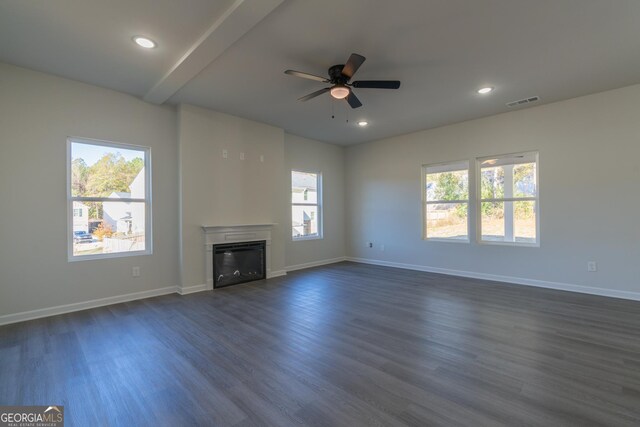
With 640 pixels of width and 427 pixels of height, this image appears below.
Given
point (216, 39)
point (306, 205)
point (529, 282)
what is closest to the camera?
point (216, 39)

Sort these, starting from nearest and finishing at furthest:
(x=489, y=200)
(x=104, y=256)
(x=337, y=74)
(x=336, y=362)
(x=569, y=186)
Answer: (x=336, y=362) < (x=337, y=74) < (x=104, y=256) < (x=569, y=186) < (x=489, y=200)

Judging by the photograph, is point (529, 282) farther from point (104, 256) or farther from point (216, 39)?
point (104, 256)

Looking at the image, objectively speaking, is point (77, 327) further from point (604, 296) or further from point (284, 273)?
point (604, 296)

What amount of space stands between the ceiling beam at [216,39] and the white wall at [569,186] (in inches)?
174

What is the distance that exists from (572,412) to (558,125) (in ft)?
14.2

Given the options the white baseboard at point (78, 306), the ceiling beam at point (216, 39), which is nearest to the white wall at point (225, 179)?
the white baseboard at point (78, 306)

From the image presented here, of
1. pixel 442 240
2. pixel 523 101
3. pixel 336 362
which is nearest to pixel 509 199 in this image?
pixel 442 240

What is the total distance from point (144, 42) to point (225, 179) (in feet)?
7.85

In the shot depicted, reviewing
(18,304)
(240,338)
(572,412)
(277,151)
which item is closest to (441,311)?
(572,412)

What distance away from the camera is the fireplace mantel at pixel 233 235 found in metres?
4.69

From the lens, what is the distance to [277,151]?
571 cm

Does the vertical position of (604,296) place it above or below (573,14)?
below

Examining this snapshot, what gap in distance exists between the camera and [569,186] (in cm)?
436

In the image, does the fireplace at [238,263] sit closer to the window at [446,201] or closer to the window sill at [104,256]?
the window sill at [104,256]
